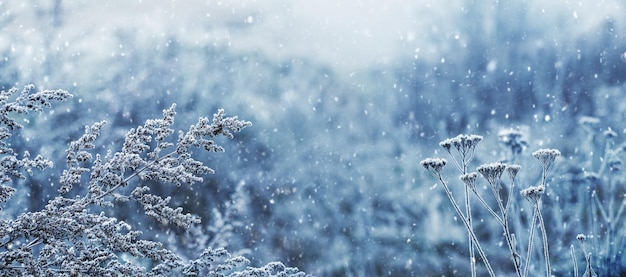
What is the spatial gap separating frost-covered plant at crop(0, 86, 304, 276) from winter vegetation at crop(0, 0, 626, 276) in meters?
4.35

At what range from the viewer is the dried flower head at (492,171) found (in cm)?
209

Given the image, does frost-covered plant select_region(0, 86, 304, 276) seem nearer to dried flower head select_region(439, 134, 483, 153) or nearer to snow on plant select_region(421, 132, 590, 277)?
snow on plant select_region(421, 132, 590, 277)

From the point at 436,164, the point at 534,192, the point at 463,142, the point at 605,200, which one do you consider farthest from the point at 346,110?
the point at 534,192

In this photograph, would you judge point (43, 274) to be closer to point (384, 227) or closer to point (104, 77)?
point (104, 77)

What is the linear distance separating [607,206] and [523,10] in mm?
2271

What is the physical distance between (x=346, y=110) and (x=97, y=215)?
561 centimetres

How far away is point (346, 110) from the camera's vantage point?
700 centimetres

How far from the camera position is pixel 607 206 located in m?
6.16

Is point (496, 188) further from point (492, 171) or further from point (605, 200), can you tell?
point (605, 200)

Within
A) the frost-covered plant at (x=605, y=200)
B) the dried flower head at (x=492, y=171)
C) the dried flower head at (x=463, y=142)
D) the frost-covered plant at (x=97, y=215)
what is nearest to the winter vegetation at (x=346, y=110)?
the frost-covered plant at (x=605, y=200)

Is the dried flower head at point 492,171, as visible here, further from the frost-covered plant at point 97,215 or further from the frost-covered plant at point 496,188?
the frost-covered plant at point 97,215

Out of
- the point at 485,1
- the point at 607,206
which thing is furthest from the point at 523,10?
the point at 607,206

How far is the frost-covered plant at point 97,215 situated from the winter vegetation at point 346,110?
4.35m

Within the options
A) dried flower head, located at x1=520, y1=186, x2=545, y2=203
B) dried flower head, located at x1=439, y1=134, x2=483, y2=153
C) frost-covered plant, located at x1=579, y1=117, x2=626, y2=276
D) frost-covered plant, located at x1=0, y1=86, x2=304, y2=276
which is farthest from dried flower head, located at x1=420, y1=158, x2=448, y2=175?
frost-covered plant, located at x1=579, y1=117, x2=626, y2=276
